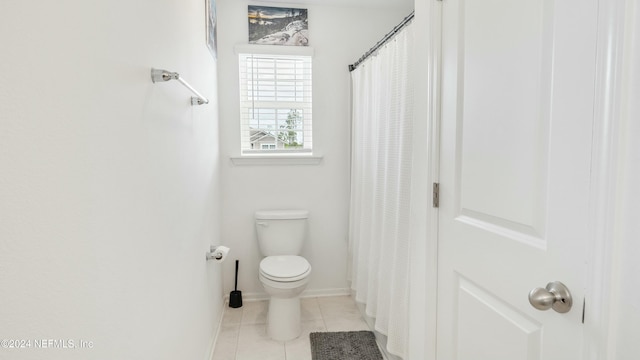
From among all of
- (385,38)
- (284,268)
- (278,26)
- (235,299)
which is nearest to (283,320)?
(284,268)

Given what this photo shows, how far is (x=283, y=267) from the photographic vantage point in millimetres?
2205

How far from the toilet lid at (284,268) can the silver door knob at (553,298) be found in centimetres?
153

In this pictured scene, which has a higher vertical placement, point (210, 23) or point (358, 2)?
point (358, 2)

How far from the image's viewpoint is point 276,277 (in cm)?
208

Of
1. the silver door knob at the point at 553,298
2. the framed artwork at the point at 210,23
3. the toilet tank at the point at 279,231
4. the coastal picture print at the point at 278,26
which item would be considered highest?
the coastal picture print at the point at 278,26

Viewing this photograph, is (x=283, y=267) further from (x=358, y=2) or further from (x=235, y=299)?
(x=358, y=2)

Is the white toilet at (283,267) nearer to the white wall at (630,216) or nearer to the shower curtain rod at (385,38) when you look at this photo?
the shower curtain rod at (385,38)

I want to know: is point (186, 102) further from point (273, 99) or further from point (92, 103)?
point (273, 99)

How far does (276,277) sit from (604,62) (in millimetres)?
1868

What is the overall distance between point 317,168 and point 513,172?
6.44ft

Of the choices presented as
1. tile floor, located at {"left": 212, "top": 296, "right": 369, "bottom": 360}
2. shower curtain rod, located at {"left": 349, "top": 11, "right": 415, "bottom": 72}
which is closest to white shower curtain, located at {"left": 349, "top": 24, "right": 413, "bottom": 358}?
shower curtain rod, located at {"left": 349, "top": 11, "right": 415, "bottom": 72}

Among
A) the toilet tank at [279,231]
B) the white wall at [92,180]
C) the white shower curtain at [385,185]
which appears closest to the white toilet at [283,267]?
the toilet tank at [279,231]

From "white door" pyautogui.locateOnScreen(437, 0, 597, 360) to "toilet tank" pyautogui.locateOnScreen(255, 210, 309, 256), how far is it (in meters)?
1.49

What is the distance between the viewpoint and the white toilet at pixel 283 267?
2.11 m
